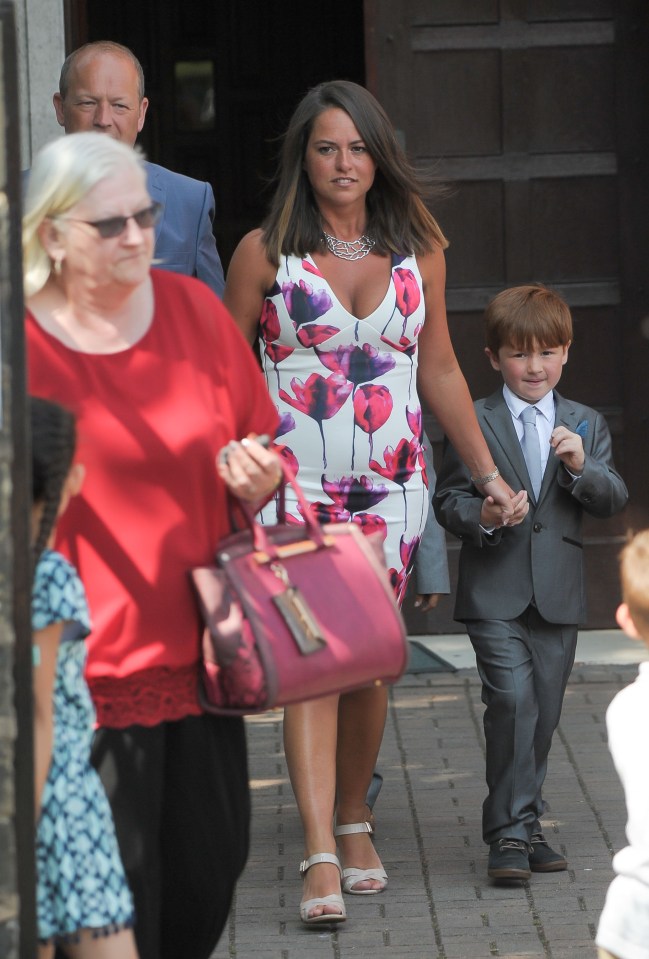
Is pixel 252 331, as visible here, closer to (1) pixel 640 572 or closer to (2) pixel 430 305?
(2) pixel 430 305

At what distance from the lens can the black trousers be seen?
126 inches

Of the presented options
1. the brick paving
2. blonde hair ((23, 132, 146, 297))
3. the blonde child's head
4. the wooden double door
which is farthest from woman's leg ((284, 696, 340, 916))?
the wooden double door

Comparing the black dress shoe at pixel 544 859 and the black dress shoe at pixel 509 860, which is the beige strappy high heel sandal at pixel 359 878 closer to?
the black dress shoe at pixel 509 860

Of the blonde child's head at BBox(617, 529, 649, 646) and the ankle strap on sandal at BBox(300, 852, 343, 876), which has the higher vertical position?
the blonde child's head at BBox(617, 529, 649, 646)

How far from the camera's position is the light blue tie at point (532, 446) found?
4.98 meters

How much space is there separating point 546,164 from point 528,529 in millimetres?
3244

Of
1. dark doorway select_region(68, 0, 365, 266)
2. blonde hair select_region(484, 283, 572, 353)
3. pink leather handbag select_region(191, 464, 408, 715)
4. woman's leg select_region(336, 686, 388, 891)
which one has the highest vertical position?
dark doorway select_region(68, 0, 365, 266)

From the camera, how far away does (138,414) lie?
3.15 metres

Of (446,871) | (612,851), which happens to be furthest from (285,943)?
(612,851)

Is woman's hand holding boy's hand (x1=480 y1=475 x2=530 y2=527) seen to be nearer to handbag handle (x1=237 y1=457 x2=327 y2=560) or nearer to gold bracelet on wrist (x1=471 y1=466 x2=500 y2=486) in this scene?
gold bracelet on wrist (x1=471 y1=466 x2=500 y2=486)

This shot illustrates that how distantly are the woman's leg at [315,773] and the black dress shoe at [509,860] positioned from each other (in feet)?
1.61

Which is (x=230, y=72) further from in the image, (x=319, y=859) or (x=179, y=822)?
(x=179, y=822)

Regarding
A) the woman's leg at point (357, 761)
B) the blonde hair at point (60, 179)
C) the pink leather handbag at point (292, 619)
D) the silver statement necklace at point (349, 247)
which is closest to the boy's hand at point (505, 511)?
the woman's leg at point (357, 761)

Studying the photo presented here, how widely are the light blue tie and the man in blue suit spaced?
3.18ft
